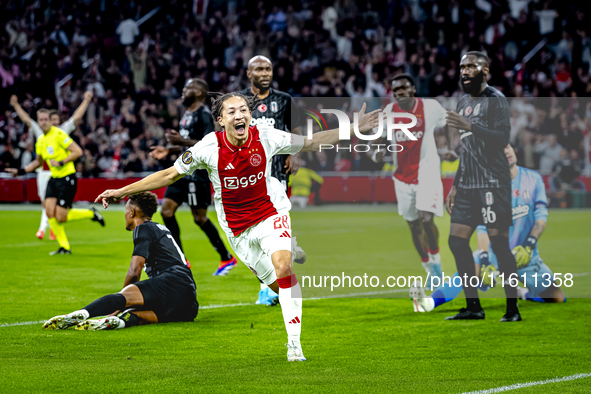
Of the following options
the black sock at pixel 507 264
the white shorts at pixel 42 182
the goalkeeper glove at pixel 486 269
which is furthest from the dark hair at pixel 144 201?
the white shorts at pixel 42 182

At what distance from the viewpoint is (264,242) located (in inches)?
221

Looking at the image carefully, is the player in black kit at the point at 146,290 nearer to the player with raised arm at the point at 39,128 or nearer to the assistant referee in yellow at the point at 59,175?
the assistant referee in yellow at the point at 59,175

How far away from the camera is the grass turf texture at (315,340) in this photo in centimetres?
479

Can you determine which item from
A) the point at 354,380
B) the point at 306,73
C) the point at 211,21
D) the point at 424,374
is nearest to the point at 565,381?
the point at 424,374

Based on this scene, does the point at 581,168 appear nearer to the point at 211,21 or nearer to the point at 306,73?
the point at 306,73

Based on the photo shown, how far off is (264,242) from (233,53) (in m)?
20.5

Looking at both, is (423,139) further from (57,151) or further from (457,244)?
(57,151)

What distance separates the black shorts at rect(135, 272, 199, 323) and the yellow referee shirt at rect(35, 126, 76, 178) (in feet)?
19.7

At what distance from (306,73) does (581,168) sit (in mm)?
15389

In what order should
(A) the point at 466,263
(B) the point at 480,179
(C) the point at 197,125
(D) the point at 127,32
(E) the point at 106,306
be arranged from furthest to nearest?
(D) the point at 127,32
(C) the point at 197,125
(A) the point at 466,263
(B) the point at 480,179
(E) the point at 106,306

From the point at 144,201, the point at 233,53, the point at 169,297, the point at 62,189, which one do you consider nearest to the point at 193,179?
the point at 144,201

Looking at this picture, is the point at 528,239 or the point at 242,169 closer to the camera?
the point at 242,169

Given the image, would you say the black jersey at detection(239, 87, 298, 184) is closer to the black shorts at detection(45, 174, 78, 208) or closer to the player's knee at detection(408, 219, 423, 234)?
the player's knee at detection(408, 219, 423, 234)

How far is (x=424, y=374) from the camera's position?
5.00 metres
